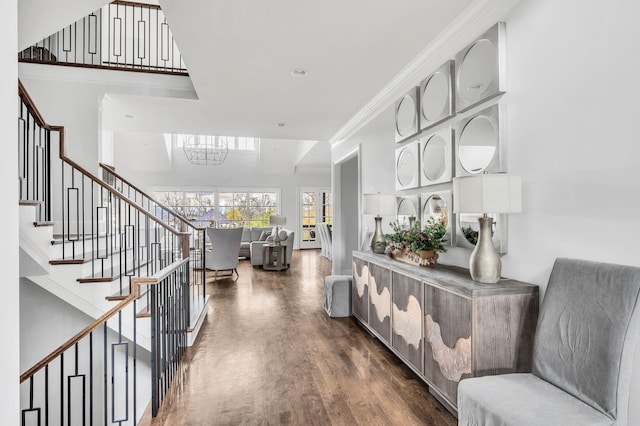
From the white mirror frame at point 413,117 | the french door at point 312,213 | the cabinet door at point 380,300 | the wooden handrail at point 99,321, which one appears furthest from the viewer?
the french door at point 312,213

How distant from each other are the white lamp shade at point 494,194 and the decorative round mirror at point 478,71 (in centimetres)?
71

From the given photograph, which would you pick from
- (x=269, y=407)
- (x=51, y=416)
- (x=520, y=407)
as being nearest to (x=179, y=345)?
(x=269, y=407)

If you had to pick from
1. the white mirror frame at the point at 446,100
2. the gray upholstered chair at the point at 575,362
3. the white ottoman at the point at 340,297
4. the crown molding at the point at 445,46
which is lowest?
the white ottoman at the point at 340,297

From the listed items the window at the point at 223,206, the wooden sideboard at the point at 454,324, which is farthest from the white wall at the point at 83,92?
the window at the point at 223,206

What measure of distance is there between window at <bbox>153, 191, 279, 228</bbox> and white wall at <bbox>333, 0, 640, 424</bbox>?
32.5 feet

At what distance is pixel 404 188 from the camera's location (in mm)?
3570

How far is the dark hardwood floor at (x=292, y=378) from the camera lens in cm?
223

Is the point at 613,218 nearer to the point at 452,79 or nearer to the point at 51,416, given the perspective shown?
the point at 452,79

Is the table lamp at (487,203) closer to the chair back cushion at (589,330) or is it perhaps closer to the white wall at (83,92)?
the chair back cushion at (589,330)

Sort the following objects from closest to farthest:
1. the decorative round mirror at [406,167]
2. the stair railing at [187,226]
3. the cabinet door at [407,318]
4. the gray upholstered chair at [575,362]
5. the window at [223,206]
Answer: the gray upholstered chair at [575,362] → the cabinet door at [407,318] → the decorative round mirror at [406,167] → the stair railing at [187,226] → the window at [223,206]

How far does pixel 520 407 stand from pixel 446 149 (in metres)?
1.90

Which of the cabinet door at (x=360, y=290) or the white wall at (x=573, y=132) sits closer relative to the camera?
the white wall at (x=573, y=132)

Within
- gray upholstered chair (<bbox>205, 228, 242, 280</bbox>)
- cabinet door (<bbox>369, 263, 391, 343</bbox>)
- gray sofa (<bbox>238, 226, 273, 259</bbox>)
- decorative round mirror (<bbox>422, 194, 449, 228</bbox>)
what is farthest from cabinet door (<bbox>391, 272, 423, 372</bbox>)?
gray sofa (<bbox>238, 226, 273, 259</bbox>)

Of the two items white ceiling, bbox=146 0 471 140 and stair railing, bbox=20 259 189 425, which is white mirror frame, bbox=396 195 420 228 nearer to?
white ceiling, bbox=146 0 471 140
